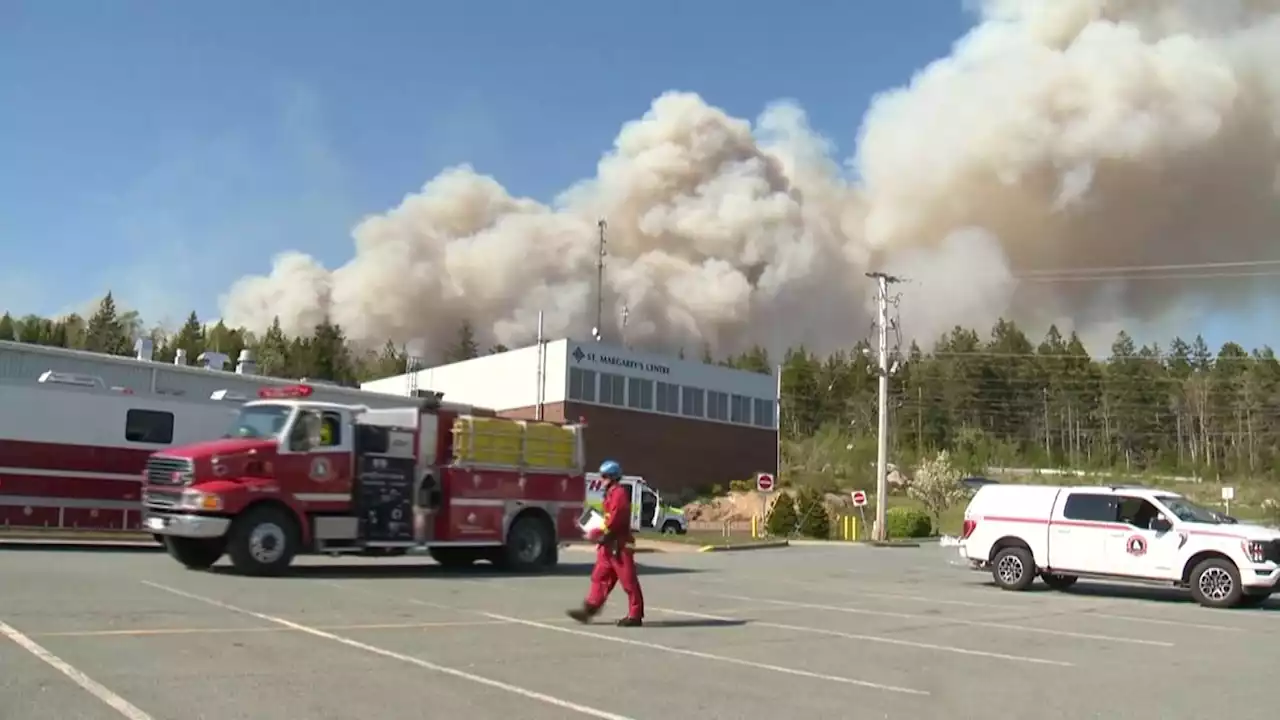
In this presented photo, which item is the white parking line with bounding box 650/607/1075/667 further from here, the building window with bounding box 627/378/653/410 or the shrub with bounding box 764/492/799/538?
the building window with bounding box 627/378/653/410

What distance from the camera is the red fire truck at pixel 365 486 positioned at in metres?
16.4

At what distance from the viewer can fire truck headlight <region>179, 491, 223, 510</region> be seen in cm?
1597

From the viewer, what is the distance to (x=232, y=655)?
9.08 metres

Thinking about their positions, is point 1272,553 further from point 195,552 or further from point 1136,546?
point 195,552

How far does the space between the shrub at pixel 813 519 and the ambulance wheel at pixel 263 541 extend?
92.9ft

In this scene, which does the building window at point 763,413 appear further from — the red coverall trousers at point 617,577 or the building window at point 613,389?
the red coverall trousers at point 617,577

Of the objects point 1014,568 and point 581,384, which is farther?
point 581,384

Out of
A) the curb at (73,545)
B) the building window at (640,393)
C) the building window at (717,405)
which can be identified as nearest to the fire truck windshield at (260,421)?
the curb at (73,545)

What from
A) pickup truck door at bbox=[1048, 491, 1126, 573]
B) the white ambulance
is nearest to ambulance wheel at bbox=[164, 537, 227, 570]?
pickup truck door at bbox=[1048, 491, 1126, 573]

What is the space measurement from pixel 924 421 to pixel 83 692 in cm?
12041

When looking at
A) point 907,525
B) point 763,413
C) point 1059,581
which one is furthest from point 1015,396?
point 1059,581

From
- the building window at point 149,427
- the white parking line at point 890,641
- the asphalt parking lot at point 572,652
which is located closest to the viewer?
the asphalt parking lot at point 572,652

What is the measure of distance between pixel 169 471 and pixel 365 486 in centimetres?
279

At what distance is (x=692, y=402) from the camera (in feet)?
217
